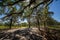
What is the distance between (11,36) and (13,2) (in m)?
2.91

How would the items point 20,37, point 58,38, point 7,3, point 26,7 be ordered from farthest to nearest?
point 58,38 → point 20,37 → point 26,7 → point 7,3

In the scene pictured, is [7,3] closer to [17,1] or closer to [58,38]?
[17,1]

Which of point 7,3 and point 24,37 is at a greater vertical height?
point 7,3

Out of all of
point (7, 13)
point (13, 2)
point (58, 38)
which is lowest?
point (58, 38)

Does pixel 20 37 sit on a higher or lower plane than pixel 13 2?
lower

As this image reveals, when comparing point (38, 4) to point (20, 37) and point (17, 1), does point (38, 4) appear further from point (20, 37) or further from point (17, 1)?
point (20, 37)

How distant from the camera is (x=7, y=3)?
10.3m

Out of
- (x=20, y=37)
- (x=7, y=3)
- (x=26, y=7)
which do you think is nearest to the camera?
(x=7, y=3)

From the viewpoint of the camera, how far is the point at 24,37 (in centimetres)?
1213

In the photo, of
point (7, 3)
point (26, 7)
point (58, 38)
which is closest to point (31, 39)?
point (26, 7)

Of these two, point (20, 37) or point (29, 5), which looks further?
point (20, 37)

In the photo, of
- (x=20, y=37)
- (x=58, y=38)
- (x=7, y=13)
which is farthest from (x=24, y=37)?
(x=58, y=38)

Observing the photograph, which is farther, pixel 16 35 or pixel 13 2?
pixel 16 35

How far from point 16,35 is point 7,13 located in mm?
2059
